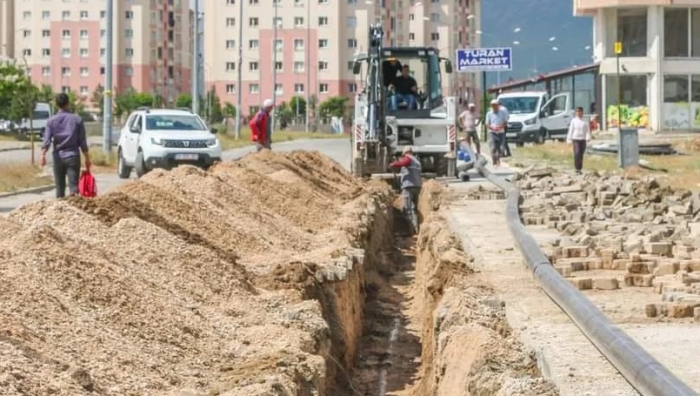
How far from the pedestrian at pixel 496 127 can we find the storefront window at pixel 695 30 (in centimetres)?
2607

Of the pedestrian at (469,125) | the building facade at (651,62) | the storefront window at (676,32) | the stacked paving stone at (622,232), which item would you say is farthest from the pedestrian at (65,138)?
the storefront window at (676,32)

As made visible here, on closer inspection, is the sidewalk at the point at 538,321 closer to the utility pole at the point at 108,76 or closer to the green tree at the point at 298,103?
the utility pole at the point at 108,76

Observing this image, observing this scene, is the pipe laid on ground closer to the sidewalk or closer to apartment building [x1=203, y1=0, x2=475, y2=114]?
the sidewalk

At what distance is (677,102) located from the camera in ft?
Result: 187

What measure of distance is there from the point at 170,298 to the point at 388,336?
566 cm

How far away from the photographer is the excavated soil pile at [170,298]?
24.6ft

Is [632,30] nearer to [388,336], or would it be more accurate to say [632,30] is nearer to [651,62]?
[651,62]

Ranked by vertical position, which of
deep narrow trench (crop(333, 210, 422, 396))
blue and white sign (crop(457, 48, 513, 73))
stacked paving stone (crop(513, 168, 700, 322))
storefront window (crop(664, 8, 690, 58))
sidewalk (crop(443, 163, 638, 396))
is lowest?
deep narrow trench (crop(333, 210, 422, 396))

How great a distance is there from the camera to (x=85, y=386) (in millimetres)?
6836

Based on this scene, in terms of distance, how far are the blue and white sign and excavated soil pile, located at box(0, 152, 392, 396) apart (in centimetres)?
3106

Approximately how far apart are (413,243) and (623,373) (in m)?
16.6

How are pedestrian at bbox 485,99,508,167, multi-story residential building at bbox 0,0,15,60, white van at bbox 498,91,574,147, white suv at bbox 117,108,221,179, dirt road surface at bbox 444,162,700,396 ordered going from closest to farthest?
dirt road surface at bbox 444,162,700,396 < white suv at bbox 117,108,221,179 < pedestrian at bbox 485,99,508,167 < white van at bbox 498,91,574,147 < multi-story residential building at bbox 0,0,15,60

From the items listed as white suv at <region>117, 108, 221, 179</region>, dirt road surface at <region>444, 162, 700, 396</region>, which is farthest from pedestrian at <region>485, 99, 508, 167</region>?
dirt road surface at <region>444, 162, 700, 396</region>

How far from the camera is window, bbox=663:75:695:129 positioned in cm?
5647
